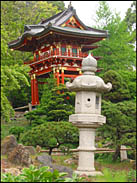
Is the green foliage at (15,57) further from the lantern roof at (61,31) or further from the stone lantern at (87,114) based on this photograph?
the stone lantern at (87,114)

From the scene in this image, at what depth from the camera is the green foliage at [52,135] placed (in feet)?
36.3

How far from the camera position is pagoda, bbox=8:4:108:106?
2023 cm

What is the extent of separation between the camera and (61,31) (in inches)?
765

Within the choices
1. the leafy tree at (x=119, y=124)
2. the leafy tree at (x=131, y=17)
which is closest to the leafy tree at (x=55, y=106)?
the leafy tree at (x=119, y=124)

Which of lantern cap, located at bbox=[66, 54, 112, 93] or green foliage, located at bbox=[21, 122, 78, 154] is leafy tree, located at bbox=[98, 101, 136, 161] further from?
lantern cap, located at bbox=[66, 54, 112, 93]

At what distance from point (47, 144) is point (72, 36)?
1066 centimetres

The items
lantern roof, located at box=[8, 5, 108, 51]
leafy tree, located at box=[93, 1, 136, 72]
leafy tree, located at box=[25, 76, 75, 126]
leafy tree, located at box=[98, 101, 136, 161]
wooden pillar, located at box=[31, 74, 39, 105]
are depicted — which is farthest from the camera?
leafy tree, located at box=[93, 1, 136, 72]

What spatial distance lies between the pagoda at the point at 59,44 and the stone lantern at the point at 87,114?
11.9 m

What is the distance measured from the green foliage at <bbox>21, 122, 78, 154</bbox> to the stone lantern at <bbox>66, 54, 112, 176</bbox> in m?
3.62

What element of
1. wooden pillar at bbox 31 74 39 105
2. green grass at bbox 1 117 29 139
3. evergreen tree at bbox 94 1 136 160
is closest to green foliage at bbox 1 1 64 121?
wooden pillar at bbox 31 74 39 105

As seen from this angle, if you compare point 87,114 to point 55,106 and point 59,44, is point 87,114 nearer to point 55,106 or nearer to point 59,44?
point 55,106

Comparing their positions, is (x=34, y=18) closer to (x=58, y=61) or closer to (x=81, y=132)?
(x=58, y=61)

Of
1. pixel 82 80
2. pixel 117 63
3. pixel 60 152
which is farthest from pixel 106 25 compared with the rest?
pixel 82 80

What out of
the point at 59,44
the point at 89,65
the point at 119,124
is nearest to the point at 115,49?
the point at 59,44
